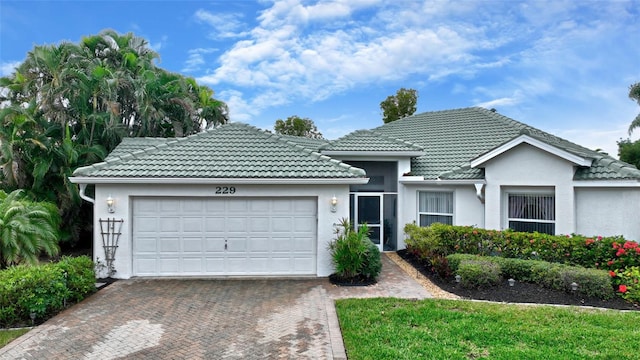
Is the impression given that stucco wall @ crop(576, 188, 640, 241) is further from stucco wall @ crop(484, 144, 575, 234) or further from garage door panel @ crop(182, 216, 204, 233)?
garage door panel @ crop(182, 216, 204, 233)

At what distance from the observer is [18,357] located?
5742 mm

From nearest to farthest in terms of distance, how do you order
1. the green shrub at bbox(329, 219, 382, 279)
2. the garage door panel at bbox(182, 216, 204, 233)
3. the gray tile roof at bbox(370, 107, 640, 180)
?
the green shrub at bbox(329, 219, 382, 279)
the garage door panel at bbox(182, 216, 204, 233)
the gray tile roof at bbox(370, 107, 640, 180)

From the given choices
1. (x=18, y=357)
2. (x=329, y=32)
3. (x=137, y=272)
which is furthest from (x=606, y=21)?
(x=18, y=357)

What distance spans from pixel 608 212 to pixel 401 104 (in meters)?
25.6

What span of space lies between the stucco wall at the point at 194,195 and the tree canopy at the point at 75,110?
4778 millimetres

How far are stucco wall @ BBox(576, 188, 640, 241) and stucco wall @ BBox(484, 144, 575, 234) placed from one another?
17.6 inches

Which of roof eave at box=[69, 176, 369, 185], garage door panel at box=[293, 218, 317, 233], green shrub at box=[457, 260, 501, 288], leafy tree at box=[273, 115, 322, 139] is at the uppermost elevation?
leafy tree at box=[273, 115, 322, 139]

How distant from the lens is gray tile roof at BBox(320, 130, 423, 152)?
47.4 ft

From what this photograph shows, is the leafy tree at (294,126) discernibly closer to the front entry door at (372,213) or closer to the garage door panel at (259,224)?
the front entry door at (372,213)

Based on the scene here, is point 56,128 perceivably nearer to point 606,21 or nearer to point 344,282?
point 344,282

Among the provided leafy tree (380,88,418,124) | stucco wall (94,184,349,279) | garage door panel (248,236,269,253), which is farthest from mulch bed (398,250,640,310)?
leafy tree (380,88,418,124)

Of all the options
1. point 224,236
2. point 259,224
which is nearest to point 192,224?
point 224,236

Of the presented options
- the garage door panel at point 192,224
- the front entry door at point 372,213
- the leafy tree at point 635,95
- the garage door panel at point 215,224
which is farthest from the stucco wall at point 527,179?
the leafy tree at point 635,95

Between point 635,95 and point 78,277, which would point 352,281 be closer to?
point 78,277
